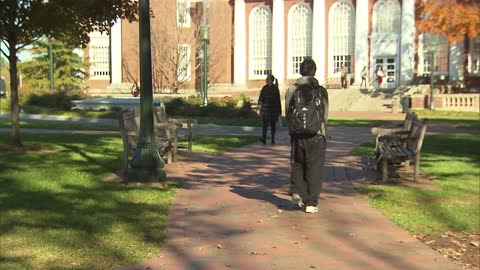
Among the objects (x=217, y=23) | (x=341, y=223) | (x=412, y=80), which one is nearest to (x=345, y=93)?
(x=412, y=80)

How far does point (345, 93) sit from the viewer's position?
146 feet

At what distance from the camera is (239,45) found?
53.0m

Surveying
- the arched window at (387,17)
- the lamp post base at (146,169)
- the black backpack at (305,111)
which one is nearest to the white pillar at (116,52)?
the arched window at (387,17)

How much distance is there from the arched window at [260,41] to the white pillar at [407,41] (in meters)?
11.5

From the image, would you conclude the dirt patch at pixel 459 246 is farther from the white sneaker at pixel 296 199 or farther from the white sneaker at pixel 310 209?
the white sneaker at pixel 296 199

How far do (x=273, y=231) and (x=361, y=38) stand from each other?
45782 mm

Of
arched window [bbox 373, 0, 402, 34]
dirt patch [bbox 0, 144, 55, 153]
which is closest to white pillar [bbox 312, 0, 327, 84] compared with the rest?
arched window [bbox 373, 0, 402, 34]

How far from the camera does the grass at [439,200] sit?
6660 mm

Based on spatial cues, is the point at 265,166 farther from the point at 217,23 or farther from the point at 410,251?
the point at 217,23

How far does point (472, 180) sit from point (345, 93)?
116ft

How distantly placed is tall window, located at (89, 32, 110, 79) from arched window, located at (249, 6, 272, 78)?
43.7 ft

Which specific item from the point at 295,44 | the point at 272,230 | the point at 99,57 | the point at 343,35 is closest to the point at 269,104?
the point at 272,230

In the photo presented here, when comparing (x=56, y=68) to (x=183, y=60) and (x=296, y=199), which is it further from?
(x=296, y=199)

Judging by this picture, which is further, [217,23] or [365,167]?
[217,23]
